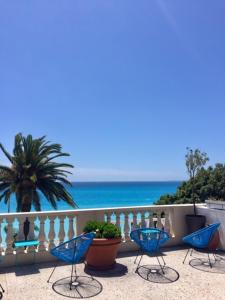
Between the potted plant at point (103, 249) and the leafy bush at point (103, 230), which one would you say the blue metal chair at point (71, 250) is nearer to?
the potted plant at point (103, 249)

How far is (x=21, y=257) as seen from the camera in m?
4.99

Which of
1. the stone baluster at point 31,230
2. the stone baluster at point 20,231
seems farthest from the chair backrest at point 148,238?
the stone baluster at point 20,231

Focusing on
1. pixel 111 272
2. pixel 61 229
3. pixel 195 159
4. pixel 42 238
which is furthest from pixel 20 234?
pixel 195 159

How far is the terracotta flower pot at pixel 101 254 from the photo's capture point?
15.3 ft

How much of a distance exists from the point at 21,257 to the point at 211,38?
7.79m

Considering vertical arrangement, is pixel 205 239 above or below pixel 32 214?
below

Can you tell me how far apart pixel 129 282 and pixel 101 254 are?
0.72m

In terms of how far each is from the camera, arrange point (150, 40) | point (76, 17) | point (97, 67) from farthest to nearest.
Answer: point (97, 67), point (150, 40), point (76, 17)

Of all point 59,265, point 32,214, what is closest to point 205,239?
point 59,265

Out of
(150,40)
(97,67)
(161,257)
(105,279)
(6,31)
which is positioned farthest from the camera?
(97,67)

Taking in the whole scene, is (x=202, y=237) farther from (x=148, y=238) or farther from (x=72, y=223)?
(x=72, y=223)

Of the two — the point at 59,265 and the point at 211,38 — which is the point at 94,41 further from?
the point at 59,265

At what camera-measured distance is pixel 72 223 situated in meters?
5.48

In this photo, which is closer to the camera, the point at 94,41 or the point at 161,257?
the point at 161,257
